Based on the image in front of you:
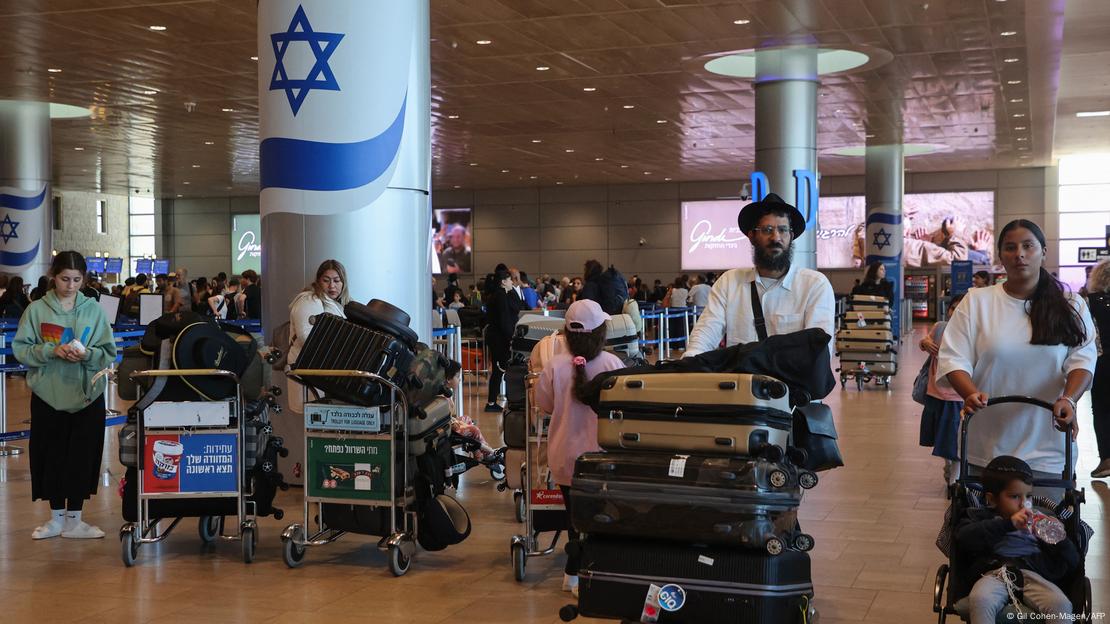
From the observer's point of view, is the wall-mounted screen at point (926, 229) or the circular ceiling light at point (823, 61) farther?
the wall-mounted screen at point (926, 229)

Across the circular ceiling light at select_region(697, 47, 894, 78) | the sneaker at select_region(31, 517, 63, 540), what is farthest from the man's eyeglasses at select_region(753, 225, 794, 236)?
the circular ceiling light at select_region(697, 47, 894, 78)

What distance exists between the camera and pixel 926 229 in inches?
1469

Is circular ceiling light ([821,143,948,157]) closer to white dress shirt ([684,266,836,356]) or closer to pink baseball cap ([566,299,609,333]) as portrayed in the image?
pink baseball cap ([566,299,609,333])

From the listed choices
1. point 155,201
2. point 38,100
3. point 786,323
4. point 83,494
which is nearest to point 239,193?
point 155,201

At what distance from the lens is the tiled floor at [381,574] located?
5.16 meters

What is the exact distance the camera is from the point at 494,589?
219 inches

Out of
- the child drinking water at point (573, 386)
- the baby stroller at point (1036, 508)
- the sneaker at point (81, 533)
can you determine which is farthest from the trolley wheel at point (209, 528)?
the baby stroller at point (1036, 508)

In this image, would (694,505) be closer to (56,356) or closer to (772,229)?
(772,229)

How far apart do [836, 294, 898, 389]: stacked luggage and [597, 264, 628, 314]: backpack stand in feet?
14.5

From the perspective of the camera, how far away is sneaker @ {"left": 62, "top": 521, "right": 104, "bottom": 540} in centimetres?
676

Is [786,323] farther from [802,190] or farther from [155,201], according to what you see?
[155,201]

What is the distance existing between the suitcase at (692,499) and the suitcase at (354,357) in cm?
224

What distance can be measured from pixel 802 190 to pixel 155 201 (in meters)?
34.4

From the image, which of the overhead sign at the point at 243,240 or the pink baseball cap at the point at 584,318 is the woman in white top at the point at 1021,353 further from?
the overhead sign at the point at 243,240
